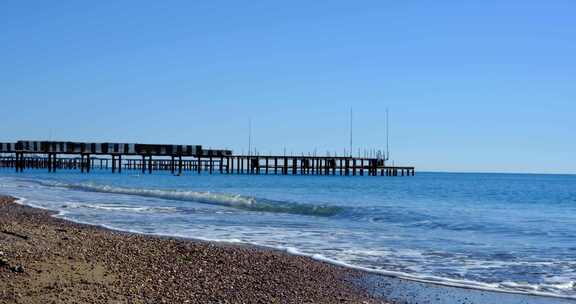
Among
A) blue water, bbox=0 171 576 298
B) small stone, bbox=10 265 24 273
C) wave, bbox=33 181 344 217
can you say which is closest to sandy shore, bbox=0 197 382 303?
small stone, bbox=10 265 24 273

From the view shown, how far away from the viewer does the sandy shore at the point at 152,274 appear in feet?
25.1

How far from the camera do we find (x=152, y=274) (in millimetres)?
8906

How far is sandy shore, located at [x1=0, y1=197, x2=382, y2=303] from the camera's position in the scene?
7660mm

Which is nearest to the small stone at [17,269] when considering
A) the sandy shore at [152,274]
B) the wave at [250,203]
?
the sandy shore at [152,274]

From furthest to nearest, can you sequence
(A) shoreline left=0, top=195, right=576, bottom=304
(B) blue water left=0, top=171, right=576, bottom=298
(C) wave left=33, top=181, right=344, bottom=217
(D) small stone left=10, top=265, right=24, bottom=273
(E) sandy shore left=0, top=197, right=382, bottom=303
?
(C) wave left=33, top=181, right=344, bottom=217 < (B) blue water left=0, top=171, right=576, bottom=298 < (D) small stone left=10, top=265, right=24, bottom=273 < (A) shoreline left=0, top=195, right=576, bottom=304 < (E) sandy shore left=0, top=197, right=382, bottom=303

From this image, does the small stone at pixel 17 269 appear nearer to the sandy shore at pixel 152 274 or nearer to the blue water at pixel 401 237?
the sandy shore at pixel 152 274

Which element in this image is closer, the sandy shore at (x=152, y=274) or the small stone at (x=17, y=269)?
the sandy shore at (x=152, y=274)

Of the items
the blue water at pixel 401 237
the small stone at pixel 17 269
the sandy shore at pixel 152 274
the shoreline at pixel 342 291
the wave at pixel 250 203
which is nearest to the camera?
the sandy shore at pixel 152 274

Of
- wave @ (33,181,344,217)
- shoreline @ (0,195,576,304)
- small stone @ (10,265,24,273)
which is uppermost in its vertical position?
small stone @ (10,265,24,273)

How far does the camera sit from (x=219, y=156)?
324 feet

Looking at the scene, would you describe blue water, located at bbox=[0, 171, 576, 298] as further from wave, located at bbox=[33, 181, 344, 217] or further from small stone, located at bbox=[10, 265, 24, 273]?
small stone, located at bbox=[10, 265, 24, 273]

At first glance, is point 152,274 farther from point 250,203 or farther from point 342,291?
point 250,203

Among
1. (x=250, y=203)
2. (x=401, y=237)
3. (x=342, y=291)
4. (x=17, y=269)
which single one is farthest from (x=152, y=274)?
(x=250, y=203)

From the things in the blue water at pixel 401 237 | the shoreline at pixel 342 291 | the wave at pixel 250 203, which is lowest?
the wave at pixel 250 203
